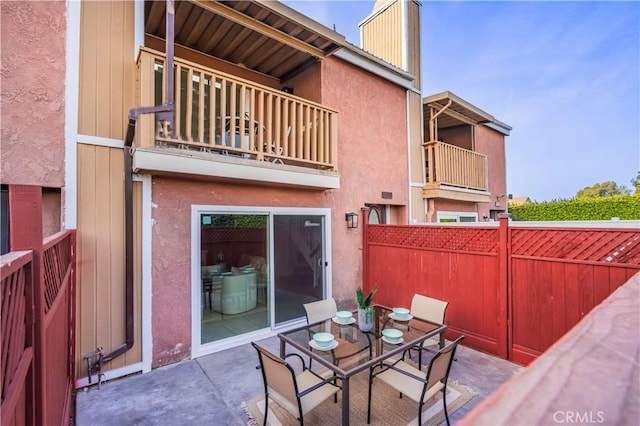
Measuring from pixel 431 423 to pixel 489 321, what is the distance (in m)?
2.29

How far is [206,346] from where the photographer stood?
4543mm

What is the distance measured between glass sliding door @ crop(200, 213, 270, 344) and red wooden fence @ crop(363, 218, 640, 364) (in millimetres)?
2918

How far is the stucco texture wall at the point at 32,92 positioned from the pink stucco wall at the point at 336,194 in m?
1.21

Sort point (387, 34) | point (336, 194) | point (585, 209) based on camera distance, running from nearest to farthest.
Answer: point (336, 194)
point (387, 34)
point (585, 209)

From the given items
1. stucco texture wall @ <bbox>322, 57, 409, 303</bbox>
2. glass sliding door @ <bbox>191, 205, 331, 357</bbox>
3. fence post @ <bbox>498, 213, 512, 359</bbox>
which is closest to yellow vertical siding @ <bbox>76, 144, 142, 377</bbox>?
glass sliding door @ <bbox>191, 205, 331, 357</bbox>

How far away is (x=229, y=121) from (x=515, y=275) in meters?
5.16

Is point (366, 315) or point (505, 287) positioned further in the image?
point (505, 287)

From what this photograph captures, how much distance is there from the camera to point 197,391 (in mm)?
Answer: 3586

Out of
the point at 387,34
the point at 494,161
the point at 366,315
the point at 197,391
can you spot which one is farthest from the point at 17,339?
the point at 494,161

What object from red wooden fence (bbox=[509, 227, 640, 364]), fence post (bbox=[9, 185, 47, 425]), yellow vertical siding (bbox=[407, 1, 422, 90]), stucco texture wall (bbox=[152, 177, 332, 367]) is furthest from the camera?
yellow vertical siding (bbox=[407, 1, 422, 90])

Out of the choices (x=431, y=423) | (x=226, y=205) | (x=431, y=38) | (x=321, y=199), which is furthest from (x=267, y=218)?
(x=431, y=38)

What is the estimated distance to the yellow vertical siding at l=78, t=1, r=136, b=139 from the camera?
3787 mm

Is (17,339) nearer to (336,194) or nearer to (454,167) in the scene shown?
(336,194)

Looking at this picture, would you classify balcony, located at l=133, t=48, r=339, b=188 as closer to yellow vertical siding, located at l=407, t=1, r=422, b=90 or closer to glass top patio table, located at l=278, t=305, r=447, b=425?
glass top patio table, located at l=278, t=305, r=447, b=425
